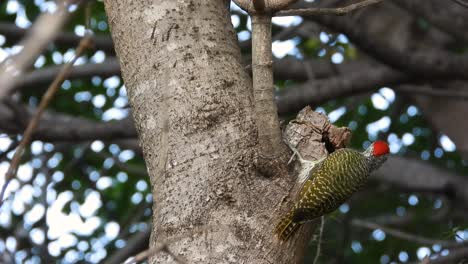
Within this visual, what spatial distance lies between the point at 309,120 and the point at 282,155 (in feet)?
1.62

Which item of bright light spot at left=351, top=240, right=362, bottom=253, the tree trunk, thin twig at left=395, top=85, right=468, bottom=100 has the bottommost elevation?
bright light spot at left=351, top=240, right=362, bottom=253

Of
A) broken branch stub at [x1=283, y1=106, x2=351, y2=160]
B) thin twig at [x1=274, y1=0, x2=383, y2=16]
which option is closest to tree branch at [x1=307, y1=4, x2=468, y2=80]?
broken branch stub at [x1=283, y1=106, x2=351, y2=160]

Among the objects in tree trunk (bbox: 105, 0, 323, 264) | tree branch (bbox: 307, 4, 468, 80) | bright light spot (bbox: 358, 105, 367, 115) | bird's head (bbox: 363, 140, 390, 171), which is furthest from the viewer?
bright light spot (bbox: 358, 105, 367, 115)

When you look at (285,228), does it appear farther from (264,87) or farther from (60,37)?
(60,37)

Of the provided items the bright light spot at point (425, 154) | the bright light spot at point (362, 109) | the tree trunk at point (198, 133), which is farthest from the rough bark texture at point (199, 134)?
the bright light spot at point (425, 154)

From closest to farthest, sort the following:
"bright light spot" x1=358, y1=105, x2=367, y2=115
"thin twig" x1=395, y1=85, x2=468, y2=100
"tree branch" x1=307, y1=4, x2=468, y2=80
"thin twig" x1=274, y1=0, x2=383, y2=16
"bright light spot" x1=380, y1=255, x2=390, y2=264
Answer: "thin twig" x1=274, y1=0, x2=383, y2=16 < "tree branch" x1=307, y1=4, x2=468, y2=80 < "thin twig" x1=395, y1=85, x2=468, y2=100 < "bright light spot" x1=380, y1=255, x2=390, y2=264 < "bright light spot" x1=358, y1=105, x2=367, y2=115

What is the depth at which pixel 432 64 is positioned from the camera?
6.11 metres

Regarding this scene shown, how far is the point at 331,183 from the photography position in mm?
3924

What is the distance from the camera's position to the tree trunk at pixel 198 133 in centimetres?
258

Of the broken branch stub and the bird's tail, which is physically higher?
the bird's tail

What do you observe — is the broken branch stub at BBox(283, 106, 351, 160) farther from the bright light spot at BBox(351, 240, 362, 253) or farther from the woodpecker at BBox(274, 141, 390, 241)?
the bright light spot at BBox(351, 240, 362, 253)

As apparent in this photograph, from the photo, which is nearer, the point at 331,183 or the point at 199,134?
the point at 199,134

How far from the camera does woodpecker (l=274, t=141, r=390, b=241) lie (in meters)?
3.09

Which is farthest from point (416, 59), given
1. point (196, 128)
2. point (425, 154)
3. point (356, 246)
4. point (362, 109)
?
point (196, 128)
